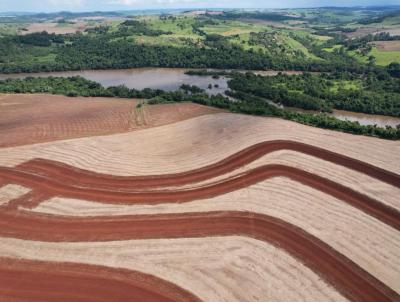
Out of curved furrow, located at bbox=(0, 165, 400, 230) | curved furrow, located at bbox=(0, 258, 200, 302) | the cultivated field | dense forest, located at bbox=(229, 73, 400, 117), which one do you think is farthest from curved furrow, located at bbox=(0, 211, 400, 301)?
dense forest, located at bbox=(229, 73, 400, 117)

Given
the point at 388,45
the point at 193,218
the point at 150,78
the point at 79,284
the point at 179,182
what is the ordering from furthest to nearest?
the point at 388,45 → the point at 150,78 → the point at 179,182 → the point at 193,218 → the point at 79,284

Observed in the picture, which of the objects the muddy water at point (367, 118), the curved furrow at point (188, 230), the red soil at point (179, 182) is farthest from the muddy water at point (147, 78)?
the curved furrow at point (188, 230)

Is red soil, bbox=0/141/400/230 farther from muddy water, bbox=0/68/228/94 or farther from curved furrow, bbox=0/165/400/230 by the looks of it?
muddy water, bbox=0/68/228/94

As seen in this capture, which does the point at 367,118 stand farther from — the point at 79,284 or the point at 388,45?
the point at 388,45

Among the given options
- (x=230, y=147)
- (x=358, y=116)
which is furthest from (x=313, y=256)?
(x=358, y=116)

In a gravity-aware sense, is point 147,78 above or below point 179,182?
above

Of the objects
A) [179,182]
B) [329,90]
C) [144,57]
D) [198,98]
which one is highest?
[144,57]

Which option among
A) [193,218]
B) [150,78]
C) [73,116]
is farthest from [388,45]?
[193,218]
